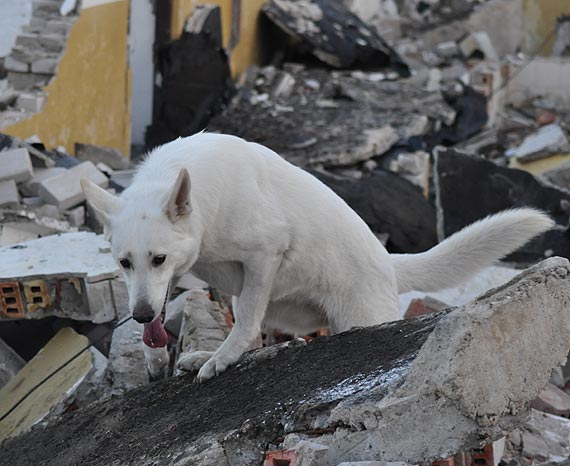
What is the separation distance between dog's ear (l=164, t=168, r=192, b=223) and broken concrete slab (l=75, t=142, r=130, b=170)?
16.4 feet

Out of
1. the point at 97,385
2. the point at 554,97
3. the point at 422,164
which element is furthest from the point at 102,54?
the point at 554,97

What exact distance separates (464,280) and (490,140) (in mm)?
8451

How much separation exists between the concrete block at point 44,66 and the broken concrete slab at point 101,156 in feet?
2.24

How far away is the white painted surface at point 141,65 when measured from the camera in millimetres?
10695

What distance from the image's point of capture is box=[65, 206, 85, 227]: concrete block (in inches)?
275

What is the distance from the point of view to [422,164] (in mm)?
10273

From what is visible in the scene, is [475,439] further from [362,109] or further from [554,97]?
[554,97]

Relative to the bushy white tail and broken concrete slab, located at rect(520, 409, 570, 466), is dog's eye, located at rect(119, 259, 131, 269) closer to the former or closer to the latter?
the bushy white tail

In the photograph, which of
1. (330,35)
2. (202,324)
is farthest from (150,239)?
(330,35)

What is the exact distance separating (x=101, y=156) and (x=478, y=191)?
309 cm

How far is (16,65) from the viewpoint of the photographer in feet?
28.2

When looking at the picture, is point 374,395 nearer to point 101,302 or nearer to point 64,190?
point 101,302

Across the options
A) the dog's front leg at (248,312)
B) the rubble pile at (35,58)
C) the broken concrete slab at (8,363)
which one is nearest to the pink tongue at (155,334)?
the dog's front leg at (248,312)

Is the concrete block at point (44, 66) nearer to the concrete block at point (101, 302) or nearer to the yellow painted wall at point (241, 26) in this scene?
the yellow painted wall at point (241, 26)
